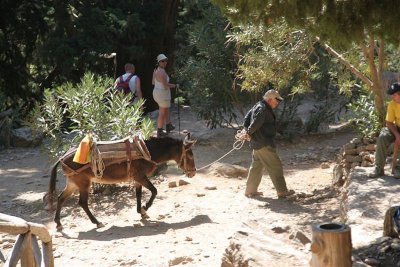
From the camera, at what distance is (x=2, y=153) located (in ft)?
53.8

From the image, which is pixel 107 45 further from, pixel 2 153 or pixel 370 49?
pixel 370 49

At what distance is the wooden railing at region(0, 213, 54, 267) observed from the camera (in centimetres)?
400

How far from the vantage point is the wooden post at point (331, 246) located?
16.1 feet

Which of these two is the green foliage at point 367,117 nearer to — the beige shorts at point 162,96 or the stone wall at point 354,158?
the stone wall at point 354,158

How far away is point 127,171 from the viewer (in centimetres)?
955

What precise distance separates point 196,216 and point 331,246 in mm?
4745

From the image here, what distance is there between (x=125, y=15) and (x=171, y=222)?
10.5 meters

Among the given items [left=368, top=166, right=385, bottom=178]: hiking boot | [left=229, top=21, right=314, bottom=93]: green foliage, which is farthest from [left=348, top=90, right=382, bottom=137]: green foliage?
[left=368, top=166, right=385, bottom=178]: hiking boot

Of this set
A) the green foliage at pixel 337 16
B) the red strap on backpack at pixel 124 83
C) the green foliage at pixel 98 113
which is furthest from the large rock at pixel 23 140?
the green foliage at pixel 337 16

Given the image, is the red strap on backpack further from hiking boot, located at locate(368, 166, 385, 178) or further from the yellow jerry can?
hiking boot, located at locate(368, 166, 385, 178)

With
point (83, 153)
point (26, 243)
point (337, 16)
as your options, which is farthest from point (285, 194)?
point (26, 243)

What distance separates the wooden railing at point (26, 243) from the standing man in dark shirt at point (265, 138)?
5.89m

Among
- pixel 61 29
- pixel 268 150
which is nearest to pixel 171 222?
pixel 268 150

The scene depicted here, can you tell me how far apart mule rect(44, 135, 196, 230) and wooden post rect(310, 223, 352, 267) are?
493cm
